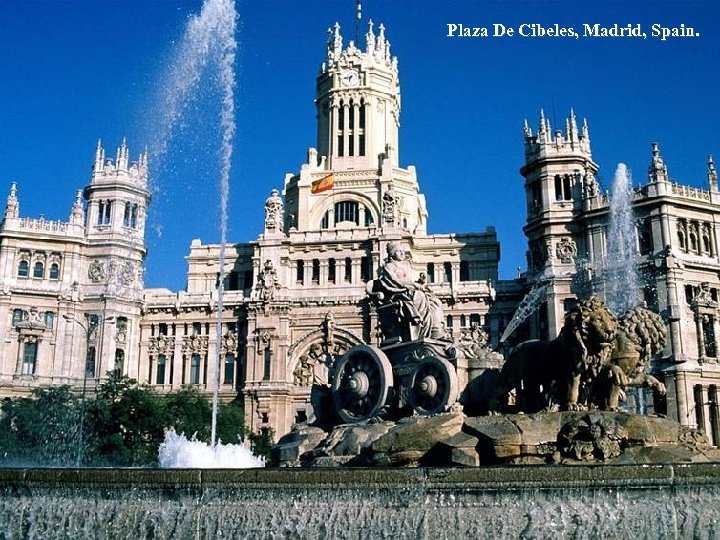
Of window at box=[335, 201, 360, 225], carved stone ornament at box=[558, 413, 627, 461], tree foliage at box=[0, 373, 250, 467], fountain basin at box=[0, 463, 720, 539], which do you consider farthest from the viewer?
window at box=[335, 201, 360, 225]

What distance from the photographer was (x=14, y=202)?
228 feet

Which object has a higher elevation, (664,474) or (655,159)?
(655,159)

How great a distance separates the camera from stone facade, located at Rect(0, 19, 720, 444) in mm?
60219

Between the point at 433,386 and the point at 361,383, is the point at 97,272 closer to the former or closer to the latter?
the point at 361,383

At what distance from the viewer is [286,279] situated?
2712 inches

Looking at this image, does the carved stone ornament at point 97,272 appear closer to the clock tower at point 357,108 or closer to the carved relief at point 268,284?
the carved relief at point 268,284

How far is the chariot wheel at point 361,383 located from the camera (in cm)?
2003

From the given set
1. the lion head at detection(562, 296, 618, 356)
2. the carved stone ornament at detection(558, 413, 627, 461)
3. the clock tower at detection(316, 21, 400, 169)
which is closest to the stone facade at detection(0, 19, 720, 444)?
the clock tower at detection(316, 21, 400, 169)

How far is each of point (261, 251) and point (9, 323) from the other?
822 inches

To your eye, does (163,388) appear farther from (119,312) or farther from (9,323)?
(9,323)

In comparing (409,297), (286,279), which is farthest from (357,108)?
(409,297)

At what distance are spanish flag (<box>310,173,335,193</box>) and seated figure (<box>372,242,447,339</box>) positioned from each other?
5472 cm

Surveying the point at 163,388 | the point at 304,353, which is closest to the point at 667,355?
the point at 304,353

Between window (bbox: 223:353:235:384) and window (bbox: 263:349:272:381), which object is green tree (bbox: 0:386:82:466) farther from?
window (bbox: 263:349:272:381)
